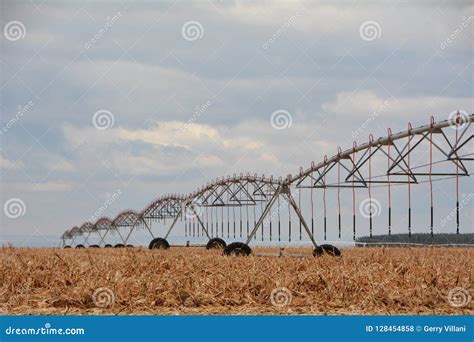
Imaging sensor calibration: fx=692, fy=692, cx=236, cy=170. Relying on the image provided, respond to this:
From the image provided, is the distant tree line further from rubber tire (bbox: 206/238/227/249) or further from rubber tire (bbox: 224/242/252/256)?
rubber tire (bbox: 224/242/252/256)

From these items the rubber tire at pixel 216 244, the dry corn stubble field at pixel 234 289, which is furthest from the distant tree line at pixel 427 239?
the dry corn stubble field at pixel 234 289

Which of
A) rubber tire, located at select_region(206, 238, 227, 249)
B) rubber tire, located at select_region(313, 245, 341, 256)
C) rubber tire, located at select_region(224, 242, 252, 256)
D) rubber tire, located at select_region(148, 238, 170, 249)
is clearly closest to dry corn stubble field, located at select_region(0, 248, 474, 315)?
rubber tire, located at select_region(313, 245, 341, 256)

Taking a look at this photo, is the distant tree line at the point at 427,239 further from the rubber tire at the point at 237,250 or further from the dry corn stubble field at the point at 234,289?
the dry corn stubble field at the point at 234,289

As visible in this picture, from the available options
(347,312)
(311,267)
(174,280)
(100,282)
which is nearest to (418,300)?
(347,312)

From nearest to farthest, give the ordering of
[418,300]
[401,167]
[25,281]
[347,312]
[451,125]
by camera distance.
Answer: [347,312]
[418,300]
[25,281]
[451,125]
[401,167]

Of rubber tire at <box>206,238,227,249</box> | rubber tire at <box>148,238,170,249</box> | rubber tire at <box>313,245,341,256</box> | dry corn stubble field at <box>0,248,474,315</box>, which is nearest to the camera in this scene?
dry corn stubble field at <box>0,248,474,315</box>

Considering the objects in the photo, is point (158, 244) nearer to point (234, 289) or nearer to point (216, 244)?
point (216, 244)

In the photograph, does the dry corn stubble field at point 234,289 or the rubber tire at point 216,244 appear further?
the rubber tire at point 216,244

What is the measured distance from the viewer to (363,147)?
3197 cm

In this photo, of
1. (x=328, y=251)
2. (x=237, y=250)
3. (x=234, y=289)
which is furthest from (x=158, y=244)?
(x=234, y=289)

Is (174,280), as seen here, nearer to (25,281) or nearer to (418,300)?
(25,281)

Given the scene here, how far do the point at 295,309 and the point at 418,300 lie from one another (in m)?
2.29

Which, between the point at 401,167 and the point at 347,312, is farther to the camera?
the point at 401,167

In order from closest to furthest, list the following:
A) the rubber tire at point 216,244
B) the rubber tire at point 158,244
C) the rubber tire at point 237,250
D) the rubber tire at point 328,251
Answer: the rubber tire at point 328,251 → the rubber tire at point 237,250 → the rubber tire at point 216,244 → the rubber tire at point 158,244
